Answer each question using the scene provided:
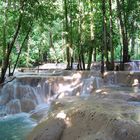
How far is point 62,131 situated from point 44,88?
7.75 meters

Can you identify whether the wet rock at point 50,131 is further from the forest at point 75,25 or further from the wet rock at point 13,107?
the forest at point 75,25

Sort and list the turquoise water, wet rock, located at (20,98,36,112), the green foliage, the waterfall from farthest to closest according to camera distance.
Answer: the green foliage
the waterfall
wet rock, located at (20,98,36,112)
the turquoise water

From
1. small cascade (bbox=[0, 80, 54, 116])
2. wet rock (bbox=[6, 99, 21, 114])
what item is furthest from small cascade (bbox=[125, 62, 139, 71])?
wet rock (bbox=[6, 99, 21, 114])

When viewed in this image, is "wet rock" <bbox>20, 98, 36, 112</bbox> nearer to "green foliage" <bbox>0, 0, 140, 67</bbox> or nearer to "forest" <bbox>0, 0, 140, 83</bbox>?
"forest" <bbox>0, 0, 140, 83</bbox>

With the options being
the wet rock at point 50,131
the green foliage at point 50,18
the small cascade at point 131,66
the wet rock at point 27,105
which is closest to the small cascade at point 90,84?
the wet rock at point 27,105

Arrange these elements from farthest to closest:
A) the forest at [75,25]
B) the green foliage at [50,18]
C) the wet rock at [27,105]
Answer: the green foliage at [50,18] < the forest at [75,25] < the wet rock at [27,105]

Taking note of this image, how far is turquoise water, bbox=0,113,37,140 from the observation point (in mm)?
9938

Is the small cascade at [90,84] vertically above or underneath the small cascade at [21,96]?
above

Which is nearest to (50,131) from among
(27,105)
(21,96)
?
(27,105)

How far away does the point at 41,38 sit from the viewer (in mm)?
35844

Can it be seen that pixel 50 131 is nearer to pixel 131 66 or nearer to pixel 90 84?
pixel 90 84

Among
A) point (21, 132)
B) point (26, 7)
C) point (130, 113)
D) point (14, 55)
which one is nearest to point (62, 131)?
point (130, 113)

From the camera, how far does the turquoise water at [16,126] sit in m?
9.94

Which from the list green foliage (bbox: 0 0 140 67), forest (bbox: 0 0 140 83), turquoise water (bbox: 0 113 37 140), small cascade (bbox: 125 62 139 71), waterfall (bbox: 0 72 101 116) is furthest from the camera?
small cascade (bbox: 125 62 139 71)
